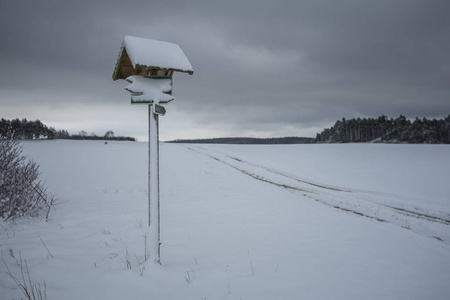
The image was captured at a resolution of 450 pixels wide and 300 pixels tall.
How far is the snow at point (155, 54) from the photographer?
3.51m

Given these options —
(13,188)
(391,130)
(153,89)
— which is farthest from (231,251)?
(391,130)

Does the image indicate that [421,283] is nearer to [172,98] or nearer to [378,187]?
[172,98]

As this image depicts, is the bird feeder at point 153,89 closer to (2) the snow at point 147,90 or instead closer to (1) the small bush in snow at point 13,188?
(2) the snow at point 147,90

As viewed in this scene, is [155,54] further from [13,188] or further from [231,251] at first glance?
[13,188]

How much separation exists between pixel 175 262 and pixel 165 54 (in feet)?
12.0

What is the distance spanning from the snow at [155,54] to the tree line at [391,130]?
87920 millimetres

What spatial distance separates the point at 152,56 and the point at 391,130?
10489 centimetres

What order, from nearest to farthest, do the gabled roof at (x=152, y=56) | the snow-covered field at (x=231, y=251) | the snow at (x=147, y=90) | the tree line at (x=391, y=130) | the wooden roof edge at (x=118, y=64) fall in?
the snow-covered field at (x=231, y=251) < the gabled roof at (x=152, y=56) < the snow at (x=147, y=90) < the wooden roof edge at (x=118, y=64) < the tree line at (x=391, y=130)

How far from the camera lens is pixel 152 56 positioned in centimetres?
361

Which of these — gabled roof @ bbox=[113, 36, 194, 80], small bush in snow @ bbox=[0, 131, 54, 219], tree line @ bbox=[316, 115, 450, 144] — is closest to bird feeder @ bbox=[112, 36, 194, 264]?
gabled roof @ bbox=[113, 36, 194, 80]

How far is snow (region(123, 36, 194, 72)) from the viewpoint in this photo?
11.5ft

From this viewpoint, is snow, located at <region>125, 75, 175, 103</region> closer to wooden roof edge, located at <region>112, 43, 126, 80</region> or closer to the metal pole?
the metal pole

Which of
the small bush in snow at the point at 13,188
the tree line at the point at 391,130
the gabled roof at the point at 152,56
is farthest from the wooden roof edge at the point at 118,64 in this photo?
the tree line at the point at 391,130

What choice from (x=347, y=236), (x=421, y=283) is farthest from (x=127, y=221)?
(x=421, y=283)
